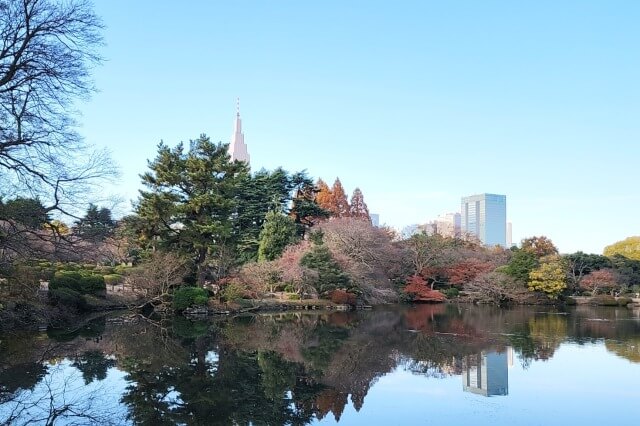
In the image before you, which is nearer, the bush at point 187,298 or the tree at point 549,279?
the bush at point 187,298

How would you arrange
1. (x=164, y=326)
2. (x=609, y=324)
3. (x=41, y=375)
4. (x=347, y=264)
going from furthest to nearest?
(x=347, y=264), (x=609, y=324), (x=164, y=326), (x=41, y=375)

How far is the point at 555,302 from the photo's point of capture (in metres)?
33.9

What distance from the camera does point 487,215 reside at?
15875 cm

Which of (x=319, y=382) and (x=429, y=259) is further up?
(x=429, y=259)

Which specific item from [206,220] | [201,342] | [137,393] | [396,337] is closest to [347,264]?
[206,220]

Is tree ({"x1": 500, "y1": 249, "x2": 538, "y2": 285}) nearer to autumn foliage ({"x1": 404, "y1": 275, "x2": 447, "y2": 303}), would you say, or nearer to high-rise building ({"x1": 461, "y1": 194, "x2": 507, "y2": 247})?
autumn foliage ({"x1": 404, "y1": 275, "x2": 447, "y2": 303})

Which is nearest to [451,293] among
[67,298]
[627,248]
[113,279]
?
[113,279]

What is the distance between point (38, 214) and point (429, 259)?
95.4 feet

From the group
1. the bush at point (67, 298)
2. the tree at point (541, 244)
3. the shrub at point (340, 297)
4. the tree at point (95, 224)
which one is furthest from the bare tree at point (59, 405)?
the tree at point (541, 244)

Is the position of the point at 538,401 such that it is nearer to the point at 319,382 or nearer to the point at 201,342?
the point at 319,382

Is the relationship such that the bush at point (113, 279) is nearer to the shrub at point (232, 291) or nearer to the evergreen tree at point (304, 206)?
the shrub at point (232, 291)

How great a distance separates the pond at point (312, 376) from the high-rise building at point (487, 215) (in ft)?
468

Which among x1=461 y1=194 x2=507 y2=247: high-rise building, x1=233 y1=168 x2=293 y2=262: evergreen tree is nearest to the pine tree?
x1=233 y1=168 x2=293 y2=262: evergreen tree

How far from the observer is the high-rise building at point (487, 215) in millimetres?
154625
